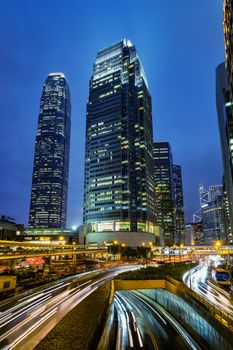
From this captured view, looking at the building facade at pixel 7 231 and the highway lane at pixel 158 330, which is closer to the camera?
the highway lane at pixel 158 330

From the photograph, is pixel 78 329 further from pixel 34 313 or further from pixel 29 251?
pixel 29 251

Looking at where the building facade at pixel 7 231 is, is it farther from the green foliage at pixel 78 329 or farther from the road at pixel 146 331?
the green foliage at pixel 78 329

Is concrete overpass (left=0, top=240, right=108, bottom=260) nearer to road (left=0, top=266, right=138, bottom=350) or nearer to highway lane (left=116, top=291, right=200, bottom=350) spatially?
road (left=0, top=266, right=138, bottom=350)

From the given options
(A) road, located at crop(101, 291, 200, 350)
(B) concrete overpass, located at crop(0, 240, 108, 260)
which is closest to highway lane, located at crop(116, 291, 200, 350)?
(A) road, located at crop(101, 291, 200, 350)

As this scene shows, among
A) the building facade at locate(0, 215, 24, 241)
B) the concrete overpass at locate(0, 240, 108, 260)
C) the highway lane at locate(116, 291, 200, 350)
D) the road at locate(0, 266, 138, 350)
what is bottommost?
the highway lane at locate(116, 291, 200, 350)

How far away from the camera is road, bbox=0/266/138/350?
21.9 m

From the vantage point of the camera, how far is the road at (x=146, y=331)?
31097mm

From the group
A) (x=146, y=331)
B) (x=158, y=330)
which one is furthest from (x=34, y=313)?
(x=158, y=330)

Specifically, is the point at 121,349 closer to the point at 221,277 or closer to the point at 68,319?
A: the point at 68,319

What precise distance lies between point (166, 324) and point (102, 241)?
129045 millimetres

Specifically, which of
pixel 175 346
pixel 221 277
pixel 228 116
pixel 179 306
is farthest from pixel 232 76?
pixel 175 346

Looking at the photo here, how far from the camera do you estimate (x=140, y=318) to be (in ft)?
141

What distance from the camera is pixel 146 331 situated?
36562 millimetres

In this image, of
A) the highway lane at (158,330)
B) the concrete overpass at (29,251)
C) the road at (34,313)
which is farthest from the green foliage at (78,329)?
the concrete overpass at (29,251)
